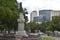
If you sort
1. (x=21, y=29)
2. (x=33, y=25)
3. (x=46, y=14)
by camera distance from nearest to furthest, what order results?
(x=21, y=29) → (x=33, y=25) → (x=46, y=14)

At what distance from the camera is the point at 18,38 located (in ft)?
73.2

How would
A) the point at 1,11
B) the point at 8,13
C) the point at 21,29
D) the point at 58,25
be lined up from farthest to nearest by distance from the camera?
the point at 58,25, the point at 21,29, the point at 8,13, the point at 1,11

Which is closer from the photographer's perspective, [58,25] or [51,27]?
[58,25]

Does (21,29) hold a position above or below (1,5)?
below

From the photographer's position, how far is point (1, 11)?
20406 millimetres

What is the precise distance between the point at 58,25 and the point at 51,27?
187 inches

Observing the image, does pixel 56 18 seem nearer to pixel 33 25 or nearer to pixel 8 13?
pixel 8 13

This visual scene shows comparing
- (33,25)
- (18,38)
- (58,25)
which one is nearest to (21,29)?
(18,38)

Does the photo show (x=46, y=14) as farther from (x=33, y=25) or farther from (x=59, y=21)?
(x=59, y=21)

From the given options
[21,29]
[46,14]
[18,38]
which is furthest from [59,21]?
[46,14]

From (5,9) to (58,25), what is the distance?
41297mm

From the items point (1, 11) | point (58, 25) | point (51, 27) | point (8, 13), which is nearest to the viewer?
point (1, 11)

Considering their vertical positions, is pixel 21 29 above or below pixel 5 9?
below

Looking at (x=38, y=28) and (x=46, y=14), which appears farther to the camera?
(x=46, y=14)
